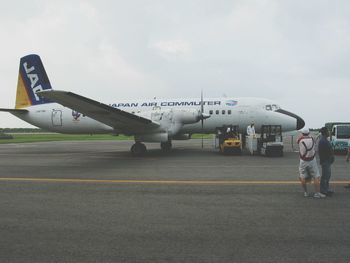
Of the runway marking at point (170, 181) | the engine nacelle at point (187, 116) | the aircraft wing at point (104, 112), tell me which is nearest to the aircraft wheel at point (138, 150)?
the aircraft wing at point (104, 112)

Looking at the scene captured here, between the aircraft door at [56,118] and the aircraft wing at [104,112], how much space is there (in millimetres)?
5401

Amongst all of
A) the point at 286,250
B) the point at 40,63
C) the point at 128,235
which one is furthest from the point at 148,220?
the point at 40,63

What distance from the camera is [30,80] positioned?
75.4ft

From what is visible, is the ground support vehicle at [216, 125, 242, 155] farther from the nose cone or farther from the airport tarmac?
the airport tarmac

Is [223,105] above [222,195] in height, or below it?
above

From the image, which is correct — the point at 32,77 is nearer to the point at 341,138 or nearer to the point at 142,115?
the point at 142,115

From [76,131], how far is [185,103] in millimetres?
7721

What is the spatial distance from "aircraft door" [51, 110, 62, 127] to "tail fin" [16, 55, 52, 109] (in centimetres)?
140

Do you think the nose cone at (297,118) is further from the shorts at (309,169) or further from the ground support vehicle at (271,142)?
the shorts at (309,169)

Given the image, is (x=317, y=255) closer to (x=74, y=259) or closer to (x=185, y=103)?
(x=74, y=259)

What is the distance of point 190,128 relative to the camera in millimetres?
20719

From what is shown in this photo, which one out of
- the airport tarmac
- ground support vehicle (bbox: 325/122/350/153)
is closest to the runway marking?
the airport tarmac

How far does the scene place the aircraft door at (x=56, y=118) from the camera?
2200 cm

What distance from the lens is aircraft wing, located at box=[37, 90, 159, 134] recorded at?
564 inches
